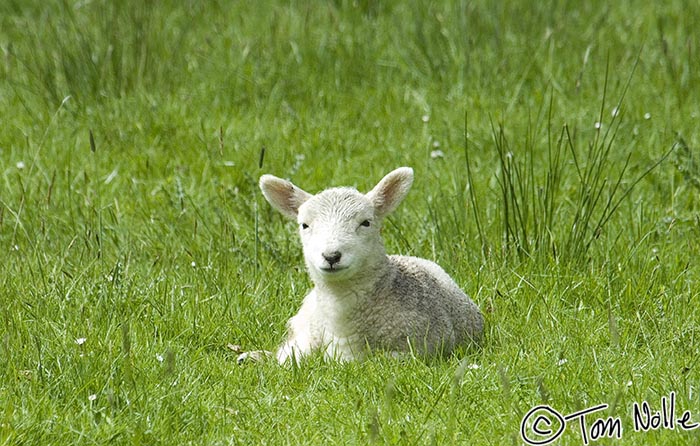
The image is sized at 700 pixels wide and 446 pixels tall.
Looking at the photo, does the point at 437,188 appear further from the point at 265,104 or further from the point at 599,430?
the point at 599,430

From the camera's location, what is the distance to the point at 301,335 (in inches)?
Result: 209

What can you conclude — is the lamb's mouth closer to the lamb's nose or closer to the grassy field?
the lamb's nose

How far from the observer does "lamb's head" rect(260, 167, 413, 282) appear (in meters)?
4.88

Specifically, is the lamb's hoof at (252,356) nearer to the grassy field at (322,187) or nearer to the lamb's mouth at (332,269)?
the grassy field at (322,187)

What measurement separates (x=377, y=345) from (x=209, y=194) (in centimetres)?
230

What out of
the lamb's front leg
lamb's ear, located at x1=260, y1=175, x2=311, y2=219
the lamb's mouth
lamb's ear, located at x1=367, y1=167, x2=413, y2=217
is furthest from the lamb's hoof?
lamb's ear, located at x1=367, y1=167, x2=413, y2=217

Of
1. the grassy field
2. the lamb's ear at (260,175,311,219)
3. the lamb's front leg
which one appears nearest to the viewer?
the grassy field

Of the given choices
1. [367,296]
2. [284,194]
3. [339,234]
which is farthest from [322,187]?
[339,234]

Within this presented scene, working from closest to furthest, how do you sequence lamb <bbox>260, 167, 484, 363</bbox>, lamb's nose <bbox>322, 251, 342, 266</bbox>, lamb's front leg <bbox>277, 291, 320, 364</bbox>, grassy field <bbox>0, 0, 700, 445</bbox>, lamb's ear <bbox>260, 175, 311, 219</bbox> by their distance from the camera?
grassy field <bbox>0, 0, 700, 445</bbox>, lamb's nose <bbox>322, 251, 342, 266</bbox>, lamb <bbox>260, 167, 484, 363</bbox>, lamb's front leg <bbox>277, 291, 320, 364</bbox>, lamb's ear <bbox>260, 175, 311, 219</bbox>

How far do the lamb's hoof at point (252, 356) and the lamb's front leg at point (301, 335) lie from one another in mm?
66

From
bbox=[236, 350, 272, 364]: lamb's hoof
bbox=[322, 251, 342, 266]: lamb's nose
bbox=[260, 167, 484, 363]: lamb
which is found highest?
bbox=[322, 251, 342, 266]: lamb's nose

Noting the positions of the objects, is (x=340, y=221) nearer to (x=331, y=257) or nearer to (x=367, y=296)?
(x=331, y=257)

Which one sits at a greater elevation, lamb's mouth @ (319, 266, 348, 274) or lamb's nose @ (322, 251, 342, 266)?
lamb's nose @ (322, 251, 342, 266)

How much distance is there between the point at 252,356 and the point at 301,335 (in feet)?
0.91
